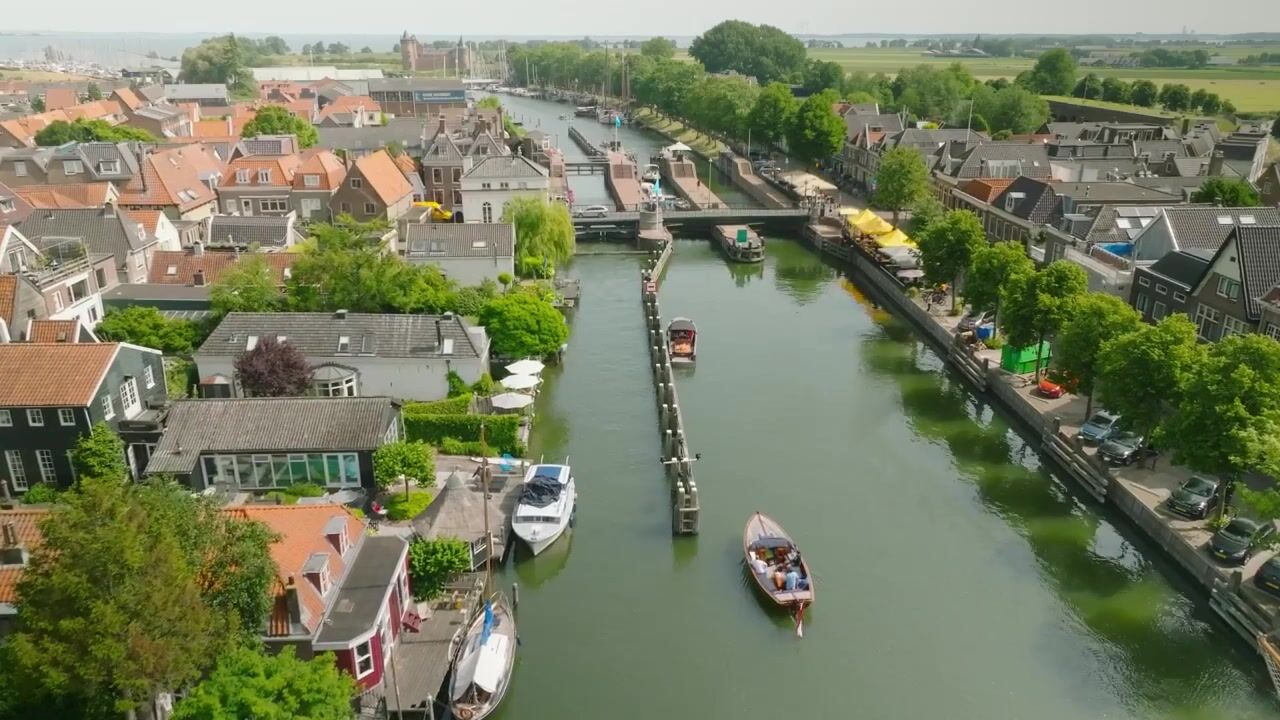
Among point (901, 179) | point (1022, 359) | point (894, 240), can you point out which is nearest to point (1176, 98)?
point (901, 179)

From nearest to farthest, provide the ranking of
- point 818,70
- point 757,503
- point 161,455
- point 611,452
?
1. point 161,455
2. point 757,503
3. point 611,452
4. point 818,70

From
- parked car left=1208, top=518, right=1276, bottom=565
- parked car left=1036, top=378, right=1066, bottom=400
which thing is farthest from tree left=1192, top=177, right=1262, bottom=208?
parked car left=1208, top=518, right=1276, bottom=565

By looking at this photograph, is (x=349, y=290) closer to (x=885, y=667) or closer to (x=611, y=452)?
(x=611, y=452)

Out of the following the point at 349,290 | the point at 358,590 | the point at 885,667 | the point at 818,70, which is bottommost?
the point at 885,667

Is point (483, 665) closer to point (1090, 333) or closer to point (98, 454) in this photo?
point (98, 454)

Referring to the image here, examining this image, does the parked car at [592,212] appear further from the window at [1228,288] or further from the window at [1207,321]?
the window at [1228,288]

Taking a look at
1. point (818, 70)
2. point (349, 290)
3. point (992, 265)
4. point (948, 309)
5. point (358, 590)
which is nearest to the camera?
point (358, 590)

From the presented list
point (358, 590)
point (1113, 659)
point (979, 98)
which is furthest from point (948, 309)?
point (979, 98)
